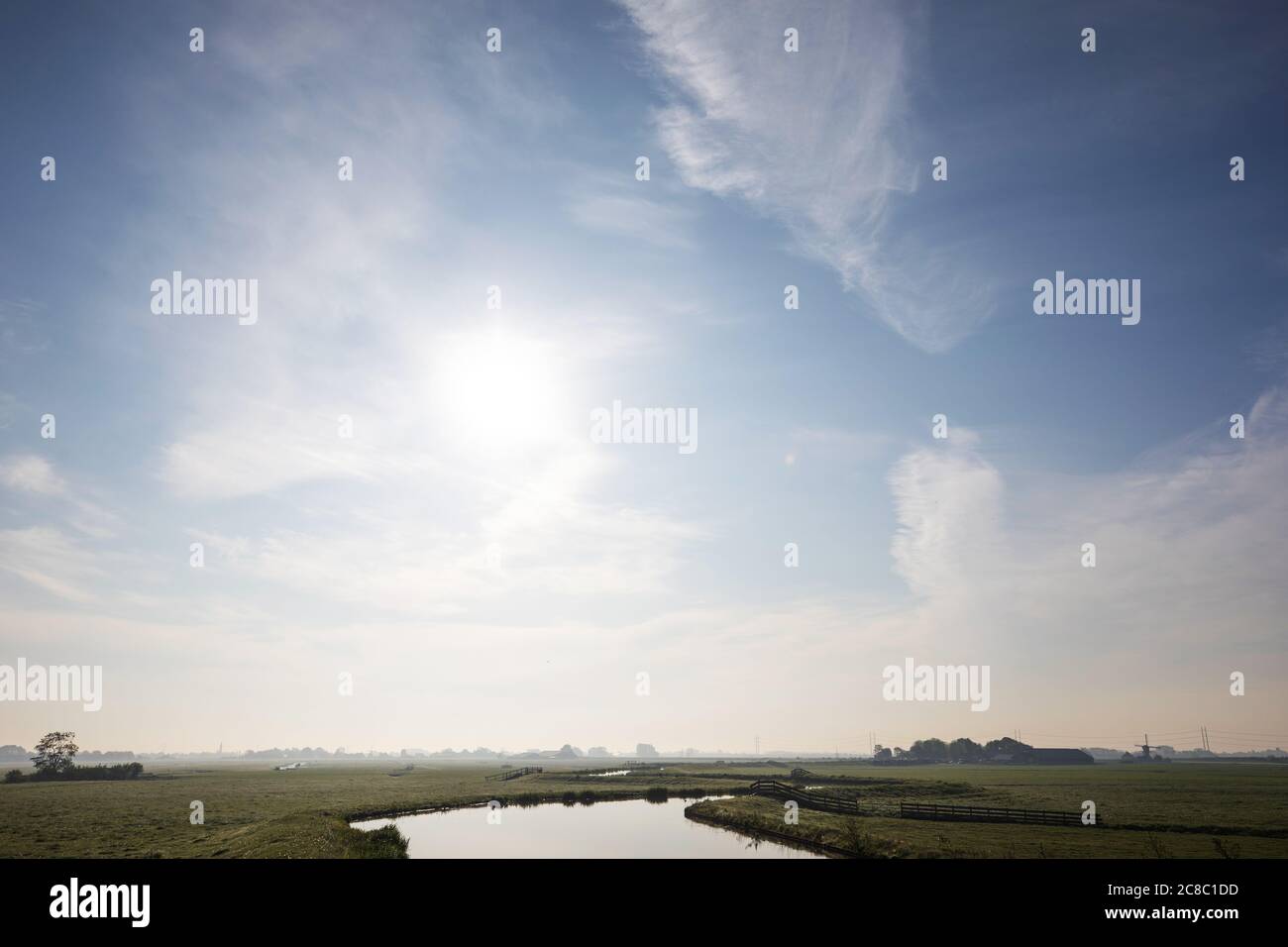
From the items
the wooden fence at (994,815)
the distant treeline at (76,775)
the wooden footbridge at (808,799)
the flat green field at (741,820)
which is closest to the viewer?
the flat green field at (741,820)

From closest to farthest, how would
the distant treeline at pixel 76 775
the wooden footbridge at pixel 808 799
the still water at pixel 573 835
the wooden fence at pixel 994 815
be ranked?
the still water at pixel 573 835, the wooden fence at pixel 994 815, the wooden footbridge at pixel 808 799, the distant treeline at pixel 76 775

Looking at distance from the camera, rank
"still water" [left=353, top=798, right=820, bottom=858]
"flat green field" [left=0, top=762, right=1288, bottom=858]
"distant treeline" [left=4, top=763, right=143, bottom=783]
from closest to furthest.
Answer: "flat green field" [left=0, top=762, right=1288, bottom=858]
"still water" [left=353, top=798, right=820, bottom=858]
"distant treeline" [left=4, top=763, right=143, bottom=783]

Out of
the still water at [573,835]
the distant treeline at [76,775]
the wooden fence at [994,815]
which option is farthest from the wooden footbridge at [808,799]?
the distant treeline at [76,775]

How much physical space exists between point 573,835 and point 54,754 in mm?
118583

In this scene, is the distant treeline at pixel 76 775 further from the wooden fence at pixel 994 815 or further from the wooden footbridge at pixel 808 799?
the wooden fence at pixel 994 815

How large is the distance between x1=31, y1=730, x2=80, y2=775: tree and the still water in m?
97.1

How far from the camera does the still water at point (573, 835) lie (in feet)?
115

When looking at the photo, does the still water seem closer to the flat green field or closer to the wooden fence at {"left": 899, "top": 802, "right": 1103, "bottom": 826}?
the flat green field

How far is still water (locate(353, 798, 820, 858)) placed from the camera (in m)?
34.9

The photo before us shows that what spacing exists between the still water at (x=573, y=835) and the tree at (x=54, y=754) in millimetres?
97086

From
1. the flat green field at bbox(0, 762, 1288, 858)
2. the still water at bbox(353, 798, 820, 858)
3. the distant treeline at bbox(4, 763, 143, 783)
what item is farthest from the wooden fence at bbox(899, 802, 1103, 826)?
the distant treeline at bbox(4, 763, 143, 783)
